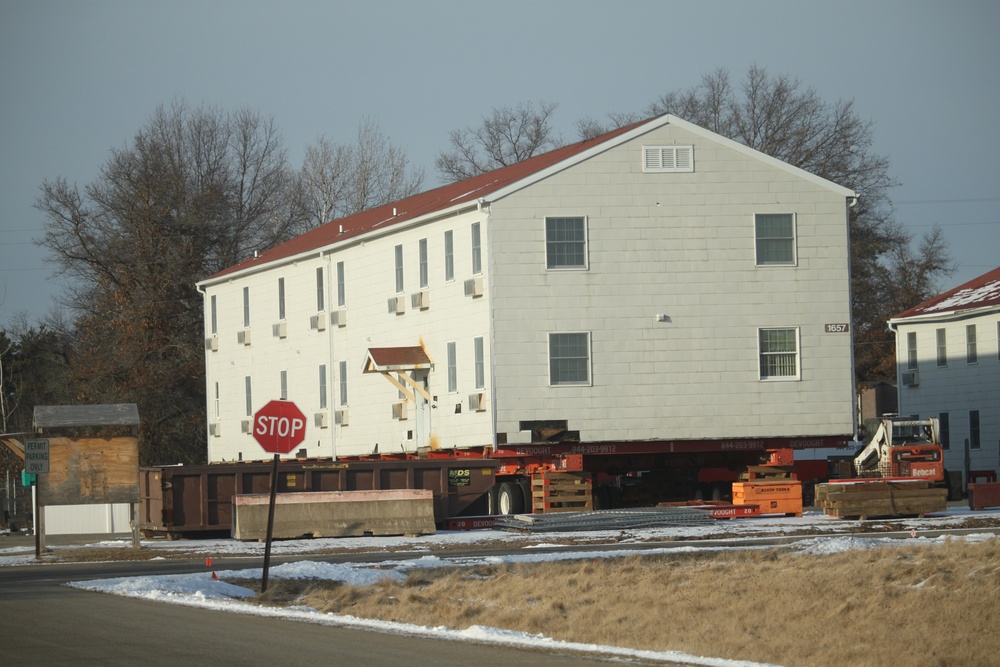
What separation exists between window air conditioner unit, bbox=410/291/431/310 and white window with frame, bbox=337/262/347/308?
13.6ft

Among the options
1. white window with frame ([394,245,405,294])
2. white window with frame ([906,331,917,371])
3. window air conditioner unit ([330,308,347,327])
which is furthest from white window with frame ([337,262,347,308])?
white window with frame ([906,331,917,371])

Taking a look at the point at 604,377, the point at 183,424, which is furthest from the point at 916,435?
the point at 183,424

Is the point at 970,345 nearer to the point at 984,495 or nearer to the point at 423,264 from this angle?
the point at 984,495

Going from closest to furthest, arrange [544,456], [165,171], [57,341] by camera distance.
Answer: [544,456] < [165,171] < [57,341]

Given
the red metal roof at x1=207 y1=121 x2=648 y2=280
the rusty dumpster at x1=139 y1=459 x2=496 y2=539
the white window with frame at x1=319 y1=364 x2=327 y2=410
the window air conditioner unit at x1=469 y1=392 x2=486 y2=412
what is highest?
the red metal roof at x1=207 y1=121 x2=648 y2=280

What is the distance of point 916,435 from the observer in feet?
122

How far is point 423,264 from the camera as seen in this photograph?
37.5 meters

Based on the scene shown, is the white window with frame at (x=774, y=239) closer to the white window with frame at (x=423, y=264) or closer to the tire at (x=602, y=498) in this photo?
the tire at (x=602, y=498)

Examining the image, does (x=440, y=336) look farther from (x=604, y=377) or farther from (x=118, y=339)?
(x=118, y=339)

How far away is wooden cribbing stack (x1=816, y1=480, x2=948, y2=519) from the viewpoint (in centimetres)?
3142

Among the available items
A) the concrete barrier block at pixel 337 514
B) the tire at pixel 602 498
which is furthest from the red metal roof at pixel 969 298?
the concrete barrier block at pixel 337 514

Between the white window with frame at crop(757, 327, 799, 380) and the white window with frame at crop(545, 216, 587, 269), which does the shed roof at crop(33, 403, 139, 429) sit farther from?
the white window with frame at crop(757, 327, 799, 380)

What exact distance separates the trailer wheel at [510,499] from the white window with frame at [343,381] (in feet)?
28.4

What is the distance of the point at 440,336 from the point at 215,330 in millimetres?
15862
